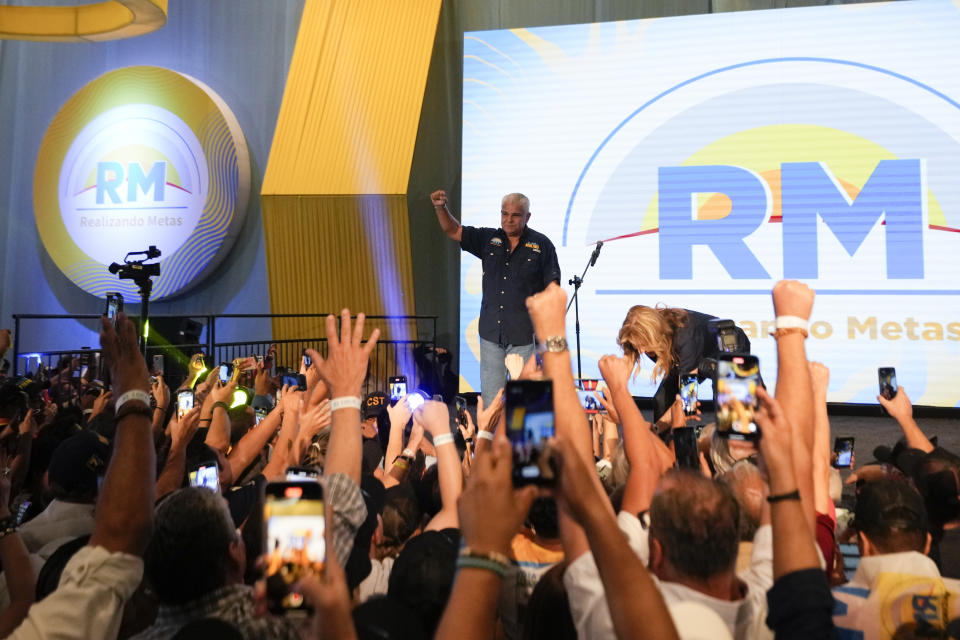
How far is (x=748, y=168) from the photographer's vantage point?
20.9ft

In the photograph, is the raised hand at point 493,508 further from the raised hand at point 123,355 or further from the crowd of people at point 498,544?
the raised hand at point 123,355

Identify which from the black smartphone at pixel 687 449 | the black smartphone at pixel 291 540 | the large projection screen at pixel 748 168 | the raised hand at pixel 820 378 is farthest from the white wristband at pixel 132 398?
the large projection screen at pixel 748 168

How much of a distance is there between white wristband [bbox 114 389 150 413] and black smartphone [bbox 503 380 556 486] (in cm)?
76

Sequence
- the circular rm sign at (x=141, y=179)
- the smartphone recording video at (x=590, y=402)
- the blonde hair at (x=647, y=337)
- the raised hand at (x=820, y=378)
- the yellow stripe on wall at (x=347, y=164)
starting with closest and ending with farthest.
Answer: the raised hand at (x=820, y=378)
the blonde hair at (x=647, y=337)
the smartphone recording video at (x=590, y=402)
the yellow stripe on wall at (x=347, y=164)
the circular rm sign at (x=141, y=179)

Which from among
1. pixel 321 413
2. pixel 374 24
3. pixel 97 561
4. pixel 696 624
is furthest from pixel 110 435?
pixel 374 24

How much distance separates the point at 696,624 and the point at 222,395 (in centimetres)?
229

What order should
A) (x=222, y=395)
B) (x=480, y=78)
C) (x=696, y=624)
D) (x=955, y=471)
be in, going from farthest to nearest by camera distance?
1. (x=480, y=78)
2. (x=222, y=395)
3. (x=955, y=471)
4. (x=696, y=624)

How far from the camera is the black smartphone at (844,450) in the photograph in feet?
11.1

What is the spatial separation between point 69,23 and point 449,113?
383cm

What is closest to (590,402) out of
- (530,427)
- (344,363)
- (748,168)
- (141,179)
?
(344,363)

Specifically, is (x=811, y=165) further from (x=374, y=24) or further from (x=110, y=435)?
(x=110, y=435)

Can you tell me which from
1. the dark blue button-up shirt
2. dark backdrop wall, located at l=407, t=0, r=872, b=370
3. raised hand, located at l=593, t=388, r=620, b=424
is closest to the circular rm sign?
dark backdrop wall, located at l=407, t=0, r=872, b=370

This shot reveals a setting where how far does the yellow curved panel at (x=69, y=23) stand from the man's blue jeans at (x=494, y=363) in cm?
356

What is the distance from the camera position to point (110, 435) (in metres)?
2.76
